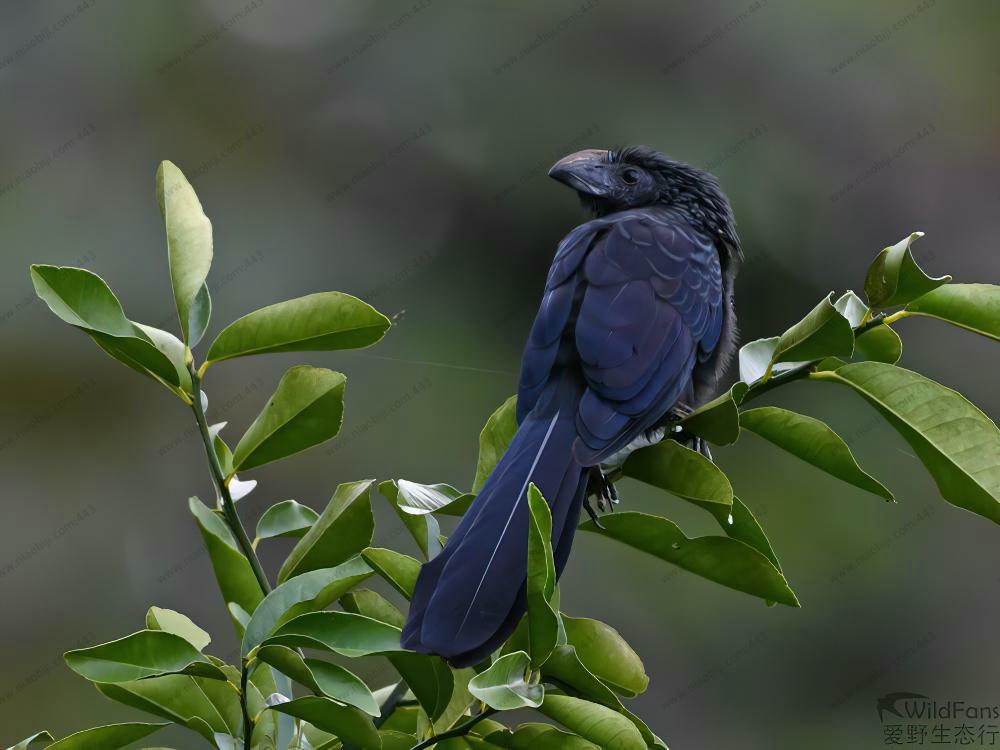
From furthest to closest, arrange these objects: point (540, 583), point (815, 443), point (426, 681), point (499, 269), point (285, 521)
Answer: point (499, 269), point (285, 521), point (815, 443), point (426, 681), point (540, 583)

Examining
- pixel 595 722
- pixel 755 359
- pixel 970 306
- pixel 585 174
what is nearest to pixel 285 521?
pixel 595 722

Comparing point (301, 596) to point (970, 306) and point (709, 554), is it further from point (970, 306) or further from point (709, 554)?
point (970, 306)

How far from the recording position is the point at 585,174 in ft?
9.35

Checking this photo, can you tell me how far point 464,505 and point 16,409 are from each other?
441cm

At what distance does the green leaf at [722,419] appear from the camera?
1.42m

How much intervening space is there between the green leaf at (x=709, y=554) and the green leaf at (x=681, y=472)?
2.4 inches

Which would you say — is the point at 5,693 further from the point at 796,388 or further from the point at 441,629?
the point at 441,629

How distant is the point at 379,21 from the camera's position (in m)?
5.72

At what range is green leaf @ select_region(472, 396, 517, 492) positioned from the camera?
1728 millimetres

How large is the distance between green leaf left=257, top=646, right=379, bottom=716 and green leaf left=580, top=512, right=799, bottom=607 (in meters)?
0.42

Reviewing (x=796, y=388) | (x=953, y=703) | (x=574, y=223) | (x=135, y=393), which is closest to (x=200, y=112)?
(x=135, y=393)

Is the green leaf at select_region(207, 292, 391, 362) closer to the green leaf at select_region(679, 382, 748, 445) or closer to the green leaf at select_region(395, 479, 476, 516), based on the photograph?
the green leaf at select_region(395, 479, 476, 516)

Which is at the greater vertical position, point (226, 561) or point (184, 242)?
point (184, 242)

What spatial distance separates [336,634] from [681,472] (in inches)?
21.7
